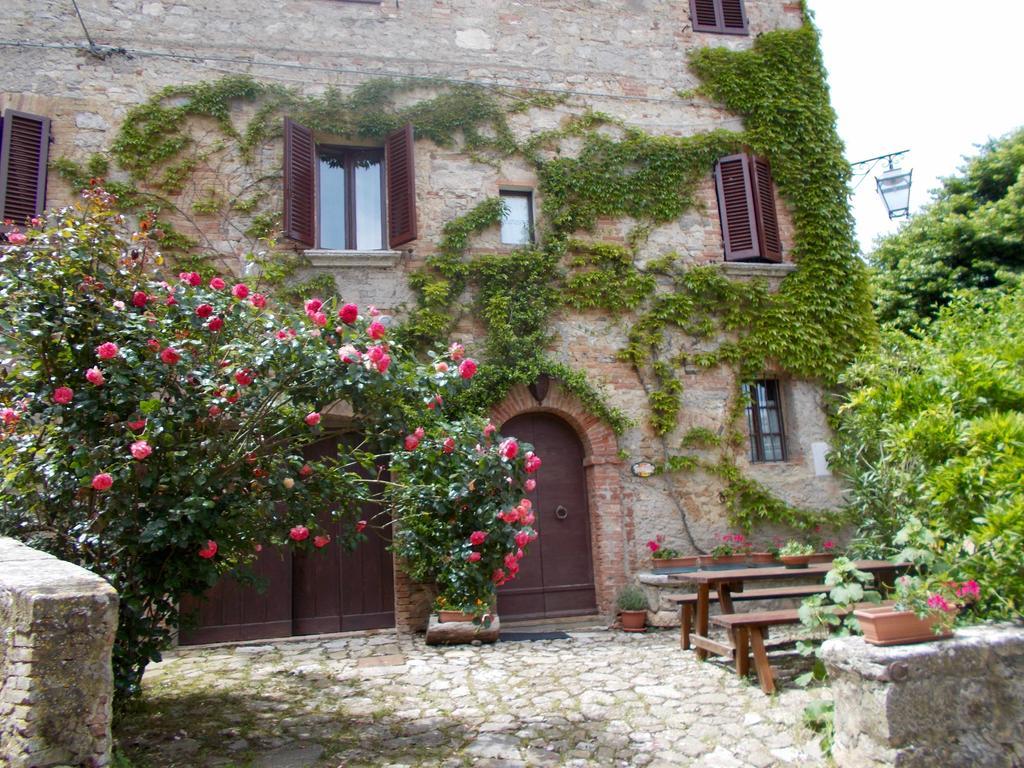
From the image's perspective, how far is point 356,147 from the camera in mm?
8359

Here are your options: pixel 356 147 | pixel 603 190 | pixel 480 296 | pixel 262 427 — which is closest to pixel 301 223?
pixel 356 147

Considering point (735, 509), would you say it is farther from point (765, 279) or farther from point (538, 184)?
point (538, 184)

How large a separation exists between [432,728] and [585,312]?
5.00 metres

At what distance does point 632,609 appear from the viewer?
7262 mm

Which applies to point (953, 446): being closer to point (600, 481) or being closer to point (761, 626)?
point (761, 626)

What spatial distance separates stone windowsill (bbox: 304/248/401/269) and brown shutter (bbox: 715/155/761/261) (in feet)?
12.5

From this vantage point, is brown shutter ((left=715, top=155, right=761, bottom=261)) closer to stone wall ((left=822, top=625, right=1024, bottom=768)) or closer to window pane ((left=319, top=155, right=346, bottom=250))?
window pane ((left=319, top=155, right=346, bottom=250))

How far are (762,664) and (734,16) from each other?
809cm

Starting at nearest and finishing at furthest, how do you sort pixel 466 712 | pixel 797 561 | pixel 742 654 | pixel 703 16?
pixel 466 712
pixel 742 654
pixel 797 561
pixel 703 16

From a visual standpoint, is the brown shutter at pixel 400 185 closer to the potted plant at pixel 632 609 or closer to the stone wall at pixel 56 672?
the potted plant at pixel 632 609

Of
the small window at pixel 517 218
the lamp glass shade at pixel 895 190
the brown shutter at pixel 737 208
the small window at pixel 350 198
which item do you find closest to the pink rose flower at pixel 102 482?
the small window at pixel 350 198

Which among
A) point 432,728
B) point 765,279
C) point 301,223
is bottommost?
point 432,728

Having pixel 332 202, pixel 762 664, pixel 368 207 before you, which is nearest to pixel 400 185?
pixel 368 207

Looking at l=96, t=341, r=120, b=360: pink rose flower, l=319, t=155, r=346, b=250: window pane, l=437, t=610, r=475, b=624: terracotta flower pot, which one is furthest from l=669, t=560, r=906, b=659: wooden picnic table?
l=319, t=155, r=346, b=250: window pane
